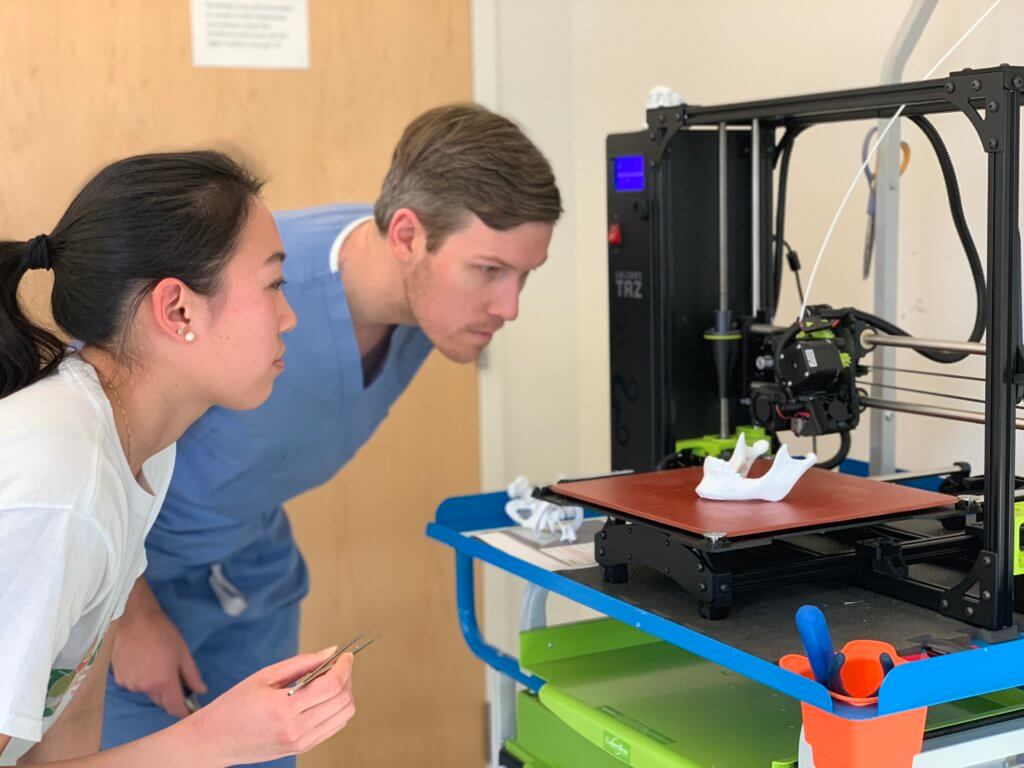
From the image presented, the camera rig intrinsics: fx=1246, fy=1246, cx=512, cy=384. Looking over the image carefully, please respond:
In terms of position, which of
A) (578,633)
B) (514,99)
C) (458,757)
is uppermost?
(514,99)

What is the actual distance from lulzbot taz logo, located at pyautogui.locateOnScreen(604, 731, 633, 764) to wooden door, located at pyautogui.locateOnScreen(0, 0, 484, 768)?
52.7 inches

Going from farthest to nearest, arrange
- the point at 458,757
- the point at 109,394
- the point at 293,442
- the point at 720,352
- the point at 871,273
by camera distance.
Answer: the point at 458,757
the point at 871,273
the point at 293,442
the point at 720,352
the point at 109,394

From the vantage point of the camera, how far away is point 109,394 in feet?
3.79

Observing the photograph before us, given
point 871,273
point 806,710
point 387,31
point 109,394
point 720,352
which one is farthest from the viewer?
point 387,31

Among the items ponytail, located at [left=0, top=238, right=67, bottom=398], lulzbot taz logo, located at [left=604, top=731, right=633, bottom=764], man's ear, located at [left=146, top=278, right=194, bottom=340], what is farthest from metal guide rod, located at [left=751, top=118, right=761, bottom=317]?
ponytail, located at [left=0, top=238, right=67, bottom=398]

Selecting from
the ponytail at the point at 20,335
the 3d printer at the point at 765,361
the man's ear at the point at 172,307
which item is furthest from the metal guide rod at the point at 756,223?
the ponytail at the point at 20,335

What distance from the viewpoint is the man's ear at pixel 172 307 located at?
45.8 inches

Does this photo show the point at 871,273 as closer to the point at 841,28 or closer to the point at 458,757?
the point at 841,28

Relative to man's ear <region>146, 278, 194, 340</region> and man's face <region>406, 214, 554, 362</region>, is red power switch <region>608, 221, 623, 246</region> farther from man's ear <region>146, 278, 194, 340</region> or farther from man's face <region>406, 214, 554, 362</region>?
man's ear <region>146, 278, 194, 340</region>

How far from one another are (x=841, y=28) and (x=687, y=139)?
49 cm

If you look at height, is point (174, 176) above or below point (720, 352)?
above

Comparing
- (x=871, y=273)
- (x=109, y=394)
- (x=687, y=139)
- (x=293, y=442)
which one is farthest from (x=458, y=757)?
(x=109, y=394)

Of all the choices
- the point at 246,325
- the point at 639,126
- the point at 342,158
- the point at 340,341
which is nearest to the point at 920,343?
the point at 246,325

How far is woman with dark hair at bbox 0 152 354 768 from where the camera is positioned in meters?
0.98
